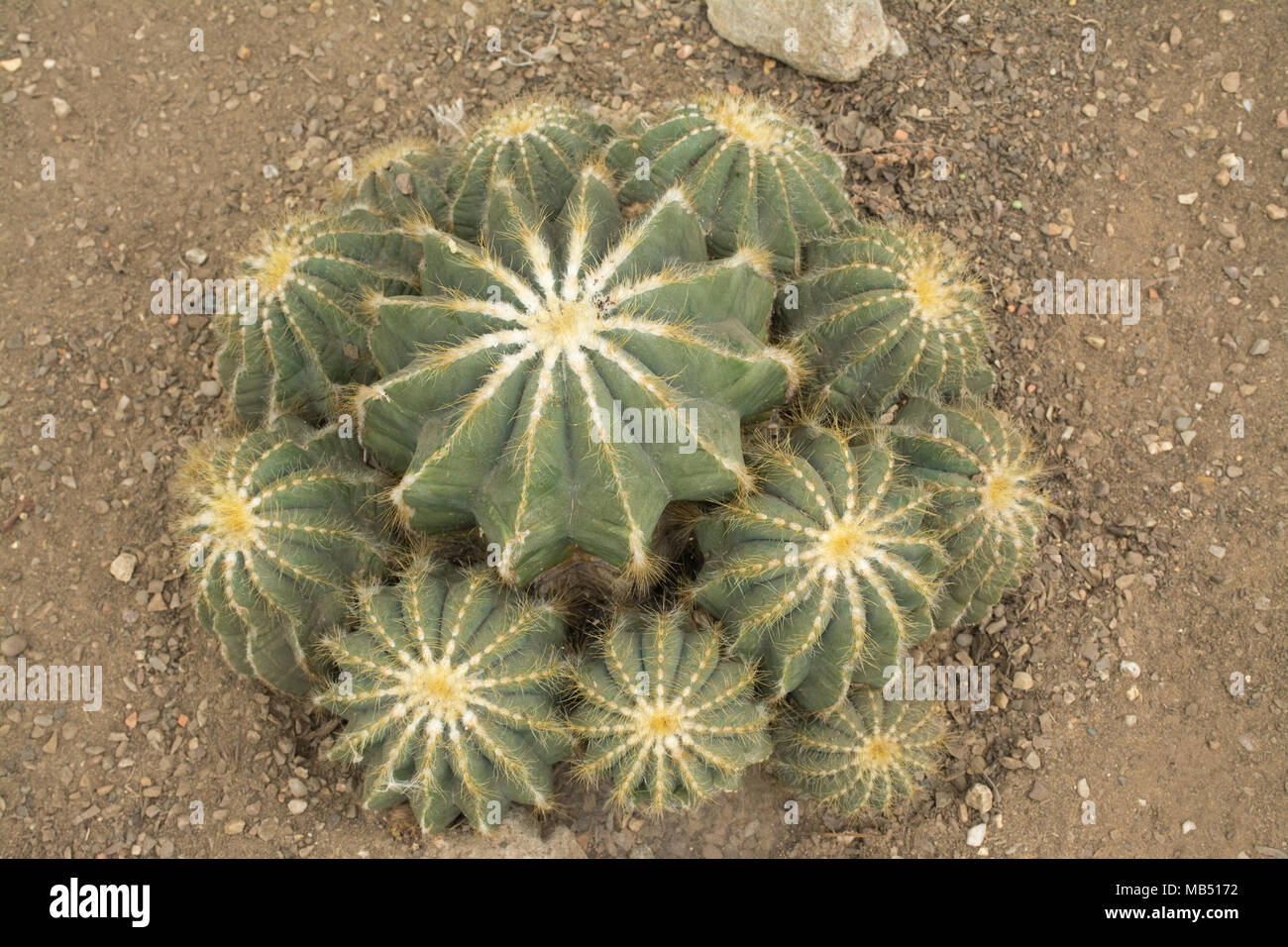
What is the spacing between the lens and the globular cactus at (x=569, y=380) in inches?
140

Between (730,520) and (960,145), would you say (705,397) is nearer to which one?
(730,520)

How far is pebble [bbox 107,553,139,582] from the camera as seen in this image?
521cm

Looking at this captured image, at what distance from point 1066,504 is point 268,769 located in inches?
181

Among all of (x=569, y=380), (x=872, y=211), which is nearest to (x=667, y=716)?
(x=569, y=380)

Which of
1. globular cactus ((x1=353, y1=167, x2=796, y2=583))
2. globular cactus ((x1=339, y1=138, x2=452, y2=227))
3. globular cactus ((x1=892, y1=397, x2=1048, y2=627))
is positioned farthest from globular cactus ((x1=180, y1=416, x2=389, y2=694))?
globular cactus ((x1=892, y1=397, x2=1048, y2=627))

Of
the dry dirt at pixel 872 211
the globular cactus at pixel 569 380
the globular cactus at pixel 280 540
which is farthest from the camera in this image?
the dry dirt at pixel 872 211

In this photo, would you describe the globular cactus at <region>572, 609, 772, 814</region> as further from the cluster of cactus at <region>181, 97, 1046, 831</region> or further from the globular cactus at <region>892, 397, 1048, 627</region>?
the globular cactus at <region>892, 397, 1048, 627</region>

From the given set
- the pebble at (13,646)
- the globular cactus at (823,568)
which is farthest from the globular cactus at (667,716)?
the pebble at (13,646)

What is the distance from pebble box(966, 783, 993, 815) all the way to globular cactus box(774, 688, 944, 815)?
1.44 ft

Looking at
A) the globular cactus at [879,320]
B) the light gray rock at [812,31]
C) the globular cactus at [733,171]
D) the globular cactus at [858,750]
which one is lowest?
the globular cactus at [858,750]

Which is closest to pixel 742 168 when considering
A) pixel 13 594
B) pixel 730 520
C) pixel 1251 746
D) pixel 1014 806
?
pixel 730 520

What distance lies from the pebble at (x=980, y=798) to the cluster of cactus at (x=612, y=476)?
52 centimetres

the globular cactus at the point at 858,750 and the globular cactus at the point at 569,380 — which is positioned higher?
the globular cactus at the point at 569,380

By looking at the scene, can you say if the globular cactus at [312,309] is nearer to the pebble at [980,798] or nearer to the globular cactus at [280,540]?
the globular cactus at [280,540]
